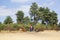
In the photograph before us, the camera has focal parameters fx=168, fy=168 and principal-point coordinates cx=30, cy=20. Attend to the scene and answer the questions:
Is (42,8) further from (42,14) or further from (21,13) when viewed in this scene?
(21,13)

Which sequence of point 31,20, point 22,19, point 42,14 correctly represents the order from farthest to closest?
point 22,19, point 42,14, point 31,20

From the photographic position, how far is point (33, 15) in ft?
151

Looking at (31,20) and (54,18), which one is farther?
(54,18)

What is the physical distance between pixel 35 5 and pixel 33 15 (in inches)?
110

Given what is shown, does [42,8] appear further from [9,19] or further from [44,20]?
[9,19]

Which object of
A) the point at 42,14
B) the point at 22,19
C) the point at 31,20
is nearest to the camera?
the point at 31,20

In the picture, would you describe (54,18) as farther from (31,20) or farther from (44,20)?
(31,20)

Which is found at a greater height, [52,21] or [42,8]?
[42,8]

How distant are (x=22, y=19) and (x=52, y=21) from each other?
9369 mm

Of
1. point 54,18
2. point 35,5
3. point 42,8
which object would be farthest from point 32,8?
point 54,18

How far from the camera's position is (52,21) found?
48781 mm

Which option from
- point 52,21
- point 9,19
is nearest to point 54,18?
point 52,21

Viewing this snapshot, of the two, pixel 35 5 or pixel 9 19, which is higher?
pixel 35 5

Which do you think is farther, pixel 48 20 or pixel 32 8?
pixel 48 20
